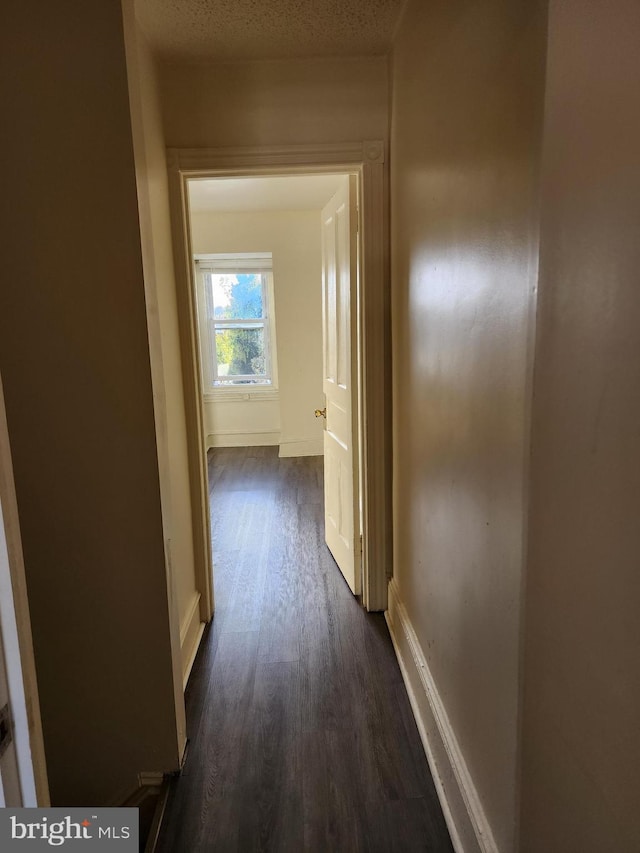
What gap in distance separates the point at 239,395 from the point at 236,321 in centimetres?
89

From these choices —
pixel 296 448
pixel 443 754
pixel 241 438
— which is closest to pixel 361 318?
pixel 443 754

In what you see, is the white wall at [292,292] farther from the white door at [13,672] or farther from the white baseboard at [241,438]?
the white door at [13,672]

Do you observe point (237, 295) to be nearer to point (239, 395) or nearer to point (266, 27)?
point (239, 395)

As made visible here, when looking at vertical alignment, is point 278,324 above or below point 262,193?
below

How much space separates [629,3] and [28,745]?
1.51 metres

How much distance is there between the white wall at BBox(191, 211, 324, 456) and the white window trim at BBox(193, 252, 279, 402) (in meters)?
0.28

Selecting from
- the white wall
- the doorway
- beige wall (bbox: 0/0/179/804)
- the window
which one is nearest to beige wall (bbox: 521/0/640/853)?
beige wall (bbox: 0/0/179/804)

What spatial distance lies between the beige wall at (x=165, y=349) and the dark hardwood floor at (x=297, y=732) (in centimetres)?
24

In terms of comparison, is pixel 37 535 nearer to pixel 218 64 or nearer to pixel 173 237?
pixel 173 237

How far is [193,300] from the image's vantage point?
2598 millimetres

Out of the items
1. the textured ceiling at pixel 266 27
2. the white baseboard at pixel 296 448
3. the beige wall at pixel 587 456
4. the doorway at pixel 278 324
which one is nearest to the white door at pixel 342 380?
the doorway at pixel 278 324

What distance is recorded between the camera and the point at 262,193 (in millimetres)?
4777

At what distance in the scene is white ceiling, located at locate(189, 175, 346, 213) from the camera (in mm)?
4320

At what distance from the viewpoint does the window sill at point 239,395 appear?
264 inches
